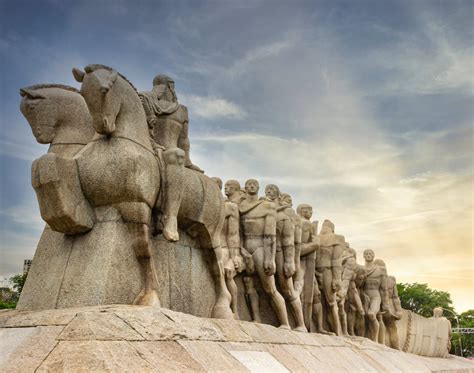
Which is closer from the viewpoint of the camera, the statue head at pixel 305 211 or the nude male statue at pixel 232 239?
the nude male statue at pixel 232 239

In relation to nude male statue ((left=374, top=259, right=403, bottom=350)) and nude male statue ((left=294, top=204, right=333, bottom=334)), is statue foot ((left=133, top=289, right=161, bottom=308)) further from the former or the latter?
nude male statue ((left=374, top=259, right=403, bottom=350))

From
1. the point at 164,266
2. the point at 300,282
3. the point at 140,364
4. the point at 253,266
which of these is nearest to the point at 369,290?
the point at 300,282

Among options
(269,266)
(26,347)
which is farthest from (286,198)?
(26,347)

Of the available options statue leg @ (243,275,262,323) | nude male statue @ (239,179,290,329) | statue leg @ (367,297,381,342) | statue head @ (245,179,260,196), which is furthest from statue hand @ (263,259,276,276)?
statue leg @ (367,297,381,342)

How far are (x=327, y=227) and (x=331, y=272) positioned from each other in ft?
5.67

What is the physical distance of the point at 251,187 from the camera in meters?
12.8

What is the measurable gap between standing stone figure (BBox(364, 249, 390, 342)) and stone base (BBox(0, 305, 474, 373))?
471 inches

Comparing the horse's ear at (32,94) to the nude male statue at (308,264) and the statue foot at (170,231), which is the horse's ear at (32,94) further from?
the nude male statue at (308,264)

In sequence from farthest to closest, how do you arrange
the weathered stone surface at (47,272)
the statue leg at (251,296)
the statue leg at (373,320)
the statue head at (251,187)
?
the statue leg at (373,320)
the statue head at (251,187)
the statue leg at (251,296)
the weathered stone surface at (47,272)

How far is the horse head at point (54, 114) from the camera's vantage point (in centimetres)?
821

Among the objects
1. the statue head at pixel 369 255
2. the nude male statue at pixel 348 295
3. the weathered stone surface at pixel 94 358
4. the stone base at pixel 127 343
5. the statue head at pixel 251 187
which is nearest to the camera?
the weathered stone surface at pixel 94 358

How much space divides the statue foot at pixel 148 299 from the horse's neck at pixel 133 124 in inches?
79.9

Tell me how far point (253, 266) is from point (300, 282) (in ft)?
7.82

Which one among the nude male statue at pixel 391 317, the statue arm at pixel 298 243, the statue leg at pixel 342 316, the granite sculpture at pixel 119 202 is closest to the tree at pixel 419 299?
the nude male statue at pixel 391 317
